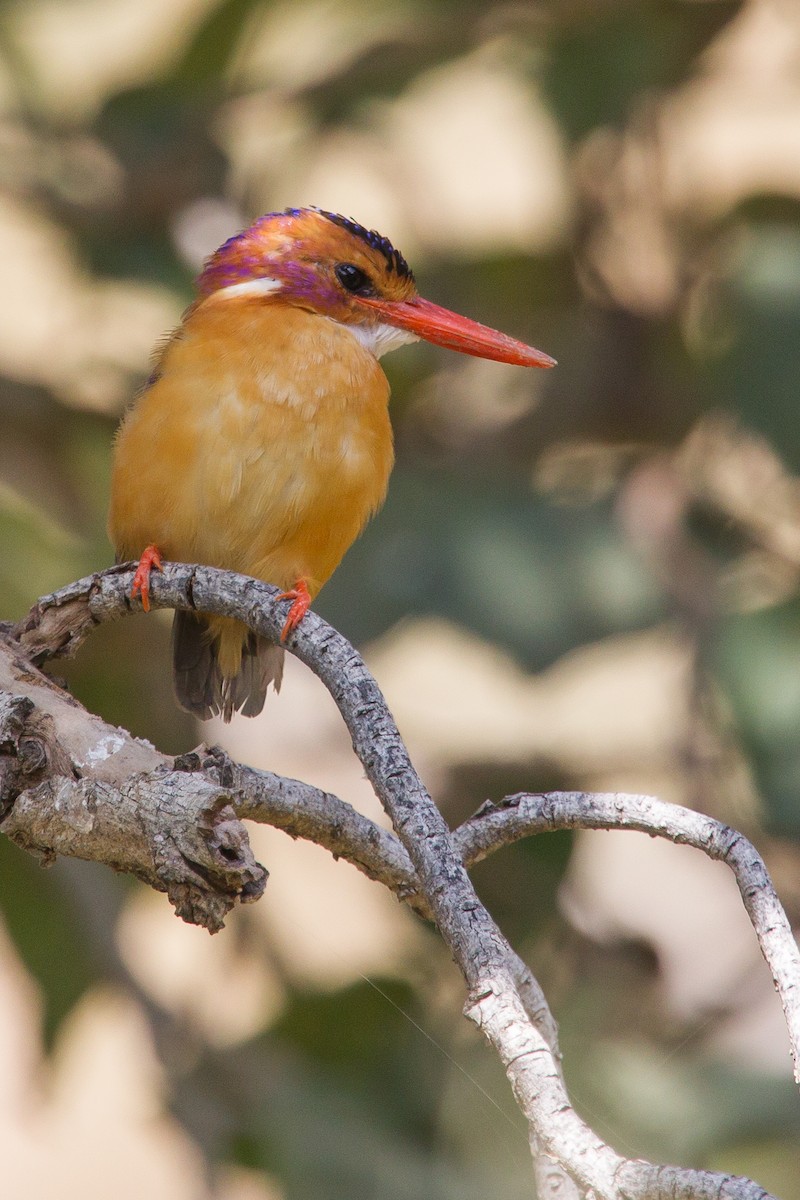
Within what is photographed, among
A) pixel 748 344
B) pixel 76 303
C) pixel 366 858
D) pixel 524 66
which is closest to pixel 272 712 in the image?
pixel 76 303

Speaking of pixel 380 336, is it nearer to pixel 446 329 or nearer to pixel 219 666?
pixel 446 329

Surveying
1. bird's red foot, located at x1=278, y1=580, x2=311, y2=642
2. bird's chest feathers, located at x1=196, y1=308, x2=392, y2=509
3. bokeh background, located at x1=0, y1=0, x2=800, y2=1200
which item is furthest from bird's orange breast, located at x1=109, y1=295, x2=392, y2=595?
bokeh background, located at x1=0, y1=0, x2=800, y2=1200

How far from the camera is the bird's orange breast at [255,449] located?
2.34 metres

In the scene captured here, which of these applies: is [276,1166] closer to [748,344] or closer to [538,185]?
[748,344]

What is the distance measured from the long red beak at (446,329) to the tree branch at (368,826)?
90 cm

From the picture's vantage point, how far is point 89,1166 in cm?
439

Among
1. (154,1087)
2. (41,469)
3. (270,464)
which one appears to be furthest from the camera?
(41,469)

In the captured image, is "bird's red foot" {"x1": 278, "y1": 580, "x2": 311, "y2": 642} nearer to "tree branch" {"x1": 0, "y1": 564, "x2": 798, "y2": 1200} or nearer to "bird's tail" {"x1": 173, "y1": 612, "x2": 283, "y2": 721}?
"tree branch" {"x1": 0, "y1": 564, "x2": 798, "y2": 1200}

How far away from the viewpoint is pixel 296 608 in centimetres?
190

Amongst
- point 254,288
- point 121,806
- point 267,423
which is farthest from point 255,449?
point 121,806

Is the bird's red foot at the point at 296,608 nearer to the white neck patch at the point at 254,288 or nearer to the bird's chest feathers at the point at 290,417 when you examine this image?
the bird's chest feathers at the point at 290,417

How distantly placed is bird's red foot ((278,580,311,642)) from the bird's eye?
60 cm

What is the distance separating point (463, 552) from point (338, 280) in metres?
0.71

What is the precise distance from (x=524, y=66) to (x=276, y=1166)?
2.75m
